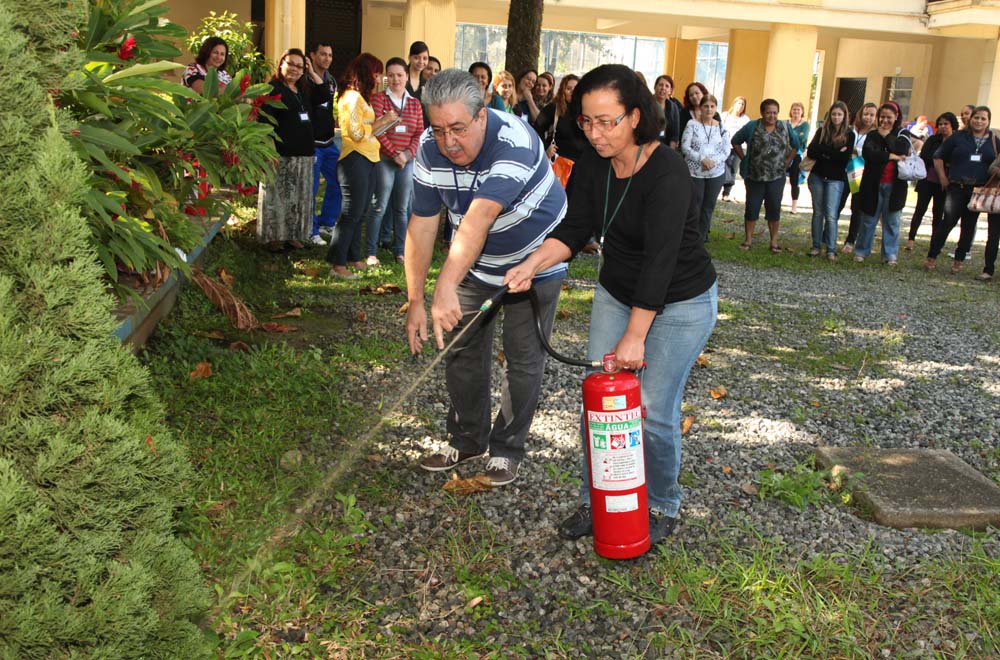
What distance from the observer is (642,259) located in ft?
11.0

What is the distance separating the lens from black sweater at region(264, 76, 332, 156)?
8328 millimetres

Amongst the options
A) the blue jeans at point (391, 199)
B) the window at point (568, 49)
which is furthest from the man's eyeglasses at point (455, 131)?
the window at point (568, 49)

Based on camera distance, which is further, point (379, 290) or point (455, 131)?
point (379, 290)

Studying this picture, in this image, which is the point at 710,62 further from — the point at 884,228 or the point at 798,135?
the point at 884,228

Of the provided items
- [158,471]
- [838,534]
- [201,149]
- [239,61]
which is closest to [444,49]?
[239,61]

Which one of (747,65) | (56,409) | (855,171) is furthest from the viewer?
(747,65)

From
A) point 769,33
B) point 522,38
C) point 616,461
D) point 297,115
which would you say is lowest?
point 616,461

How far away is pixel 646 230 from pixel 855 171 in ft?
29.1

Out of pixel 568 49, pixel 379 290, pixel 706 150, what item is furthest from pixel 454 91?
pixel 568 49

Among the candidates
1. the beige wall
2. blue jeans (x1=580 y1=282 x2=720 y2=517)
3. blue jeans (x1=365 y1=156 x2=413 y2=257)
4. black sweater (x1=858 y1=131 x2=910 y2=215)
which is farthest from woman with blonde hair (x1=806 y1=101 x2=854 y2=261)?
the beige wall

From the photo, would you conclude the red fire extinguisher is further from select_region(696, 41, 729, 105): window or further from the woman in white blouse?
select_region(696, 41, 729, 105): window

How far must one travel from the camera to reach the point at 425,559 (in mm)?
3643

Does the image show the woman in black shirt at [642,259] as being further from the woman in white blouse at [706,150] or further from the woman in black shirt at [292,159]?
the woman in white blouse at [706,150]

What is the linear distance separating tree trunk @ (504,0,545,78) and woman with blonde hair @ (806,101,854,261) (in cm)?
356
